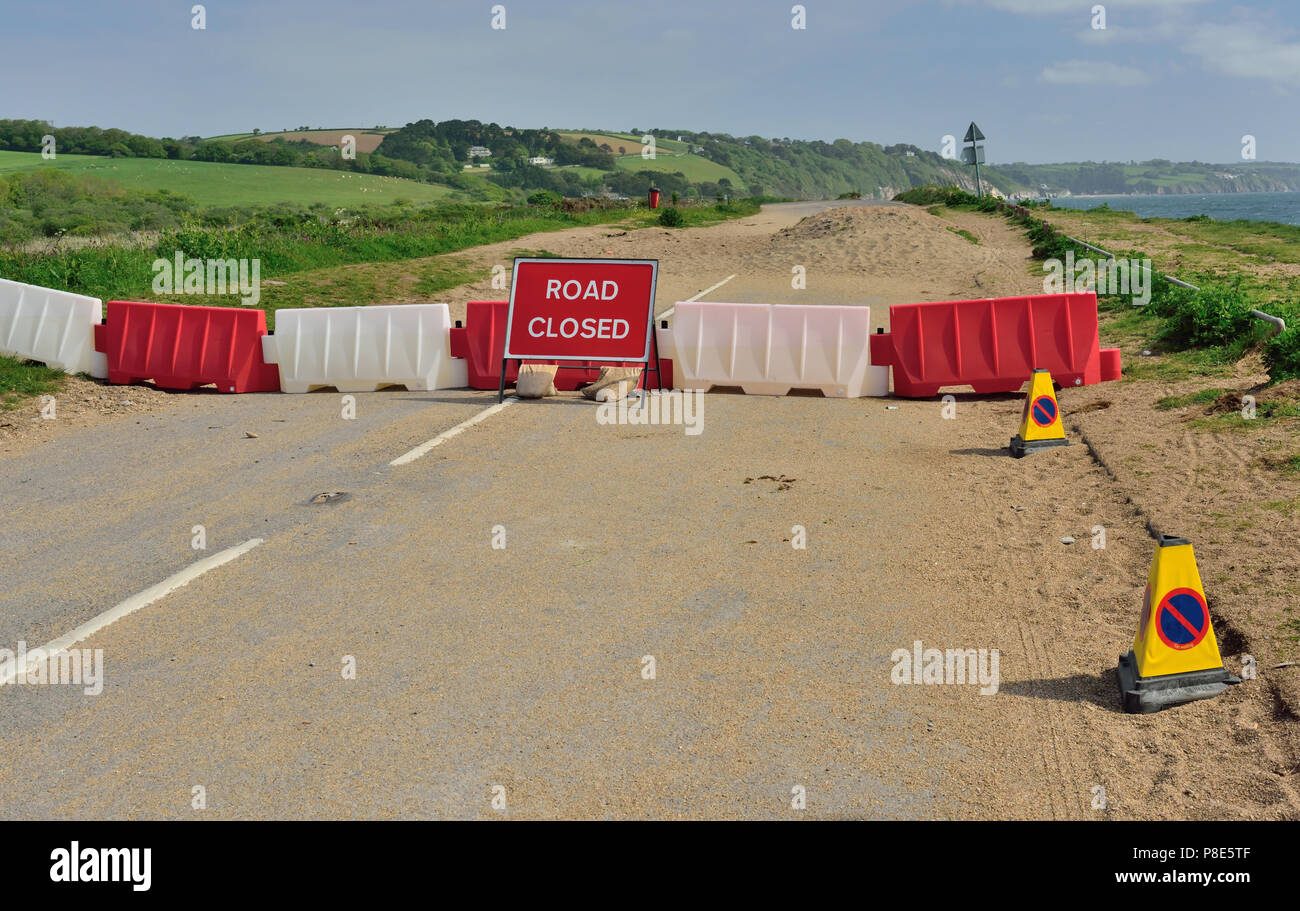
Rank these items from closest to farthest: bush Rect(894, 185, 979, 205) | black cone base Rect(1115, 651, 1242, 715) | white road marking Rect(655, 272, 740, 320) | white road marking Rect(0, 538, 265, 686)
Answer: black cone base Rect(1115, 651, 1242, 715)
white road marking Rect(0, 538, 265, 686)
white road marking Rect(655, 272, 740, 320)
bush Rect(894, 185, 979, 205)

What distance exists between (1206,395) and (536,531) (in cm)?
776

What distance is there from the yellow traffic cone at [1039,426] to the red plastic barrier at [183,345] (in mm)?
9702

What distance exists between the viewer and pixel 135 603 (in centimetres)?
662

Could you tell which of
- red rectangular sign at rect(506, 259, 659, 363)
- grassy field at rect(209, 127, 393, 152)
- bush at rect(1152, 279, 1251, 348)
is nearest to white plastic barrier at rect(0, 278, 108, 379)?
red rectangular sign at rect(506, 259, 659, 363)

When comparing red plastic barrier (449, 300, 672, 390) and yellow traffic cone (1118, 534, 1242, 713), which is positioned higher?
red plastic barrier (449, 300, 672, 390)

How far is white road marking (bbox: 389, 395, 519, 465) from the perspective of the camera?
10422 mm

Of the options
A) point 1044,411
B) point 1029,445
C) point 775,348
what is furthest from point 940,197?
point 1029,445

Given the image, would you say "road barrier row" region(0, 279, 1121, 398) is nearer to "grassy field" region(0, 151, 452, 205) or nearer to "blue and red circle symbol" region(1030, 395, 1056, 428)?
"blue and red circle symbol" region(1030, 395, 1056, 428)

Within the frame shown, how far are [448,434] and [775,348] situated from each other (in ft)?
15.2

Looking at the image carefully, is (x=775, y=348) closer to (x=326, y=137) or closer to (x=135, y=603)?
(x=135, y=603)

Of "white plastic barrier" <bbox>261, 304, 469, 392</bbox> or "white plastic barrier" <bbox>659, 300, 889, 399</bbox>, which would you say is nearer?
"white plastic barrier" <bbox>659, 300, 889, 399</bbox>

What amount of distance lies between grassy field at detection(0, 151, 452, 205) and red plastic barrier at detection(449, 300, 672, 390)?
7498 centimetres

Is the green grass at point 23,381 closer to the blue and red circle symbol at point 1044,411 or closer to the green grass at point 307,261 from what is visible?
the green grass at point 307,261
